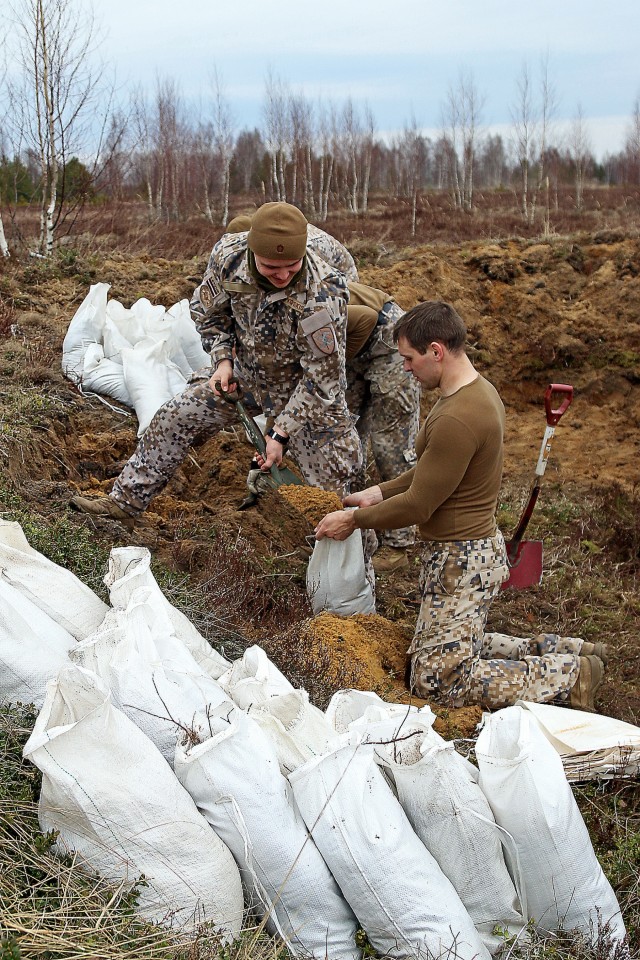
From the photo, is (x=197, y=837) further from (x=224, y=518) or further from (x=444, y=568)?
(x=224, y=518)

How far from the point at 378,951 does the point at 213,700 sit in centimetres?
78

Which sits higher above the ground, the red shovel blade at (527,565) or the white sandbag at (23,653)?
the white sandbag at (23,653)

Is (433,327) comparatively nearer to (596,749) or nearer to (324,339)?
(324,339)

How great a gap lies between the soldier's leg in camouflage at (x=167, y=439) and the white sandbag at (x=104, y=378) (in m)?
1.93

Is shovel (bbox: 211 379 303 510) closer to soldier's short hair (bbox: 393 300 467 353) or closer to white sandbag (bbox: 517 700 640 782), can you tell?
soldier's short hair (bbox: 393 300 467 353)

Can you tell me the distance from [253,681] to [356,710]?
0.34 meters

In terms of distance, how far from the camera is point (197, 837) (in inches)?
82.0

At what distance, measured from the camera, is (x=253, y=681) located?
263cm

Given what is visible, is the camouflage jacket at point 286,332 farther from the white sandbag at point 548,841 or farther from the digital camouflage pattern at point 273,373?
the white sandbag at point 548,841

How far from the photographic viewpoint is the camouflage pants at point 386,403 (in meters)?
4.92

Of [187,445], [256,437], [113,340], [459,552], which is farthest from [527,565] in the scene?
[113,340]

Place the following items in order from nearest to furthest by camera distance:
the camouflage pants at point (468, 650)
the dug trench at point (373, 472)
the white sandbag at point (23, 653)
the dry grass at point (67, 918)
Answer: the dry grass at point (67, 918), the white sandbag at point (23, 653), the camouflage pants at point (468, 650), the dug trench at point (373, 472)

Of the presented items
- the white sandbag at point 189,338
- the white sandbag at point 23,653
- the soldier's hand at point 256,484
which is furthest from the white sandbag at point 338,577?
the white sandbag at point 189,338

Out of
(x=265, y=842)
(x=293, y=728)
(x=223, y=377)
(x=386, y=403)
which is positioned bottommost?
(x=265, y=842)
